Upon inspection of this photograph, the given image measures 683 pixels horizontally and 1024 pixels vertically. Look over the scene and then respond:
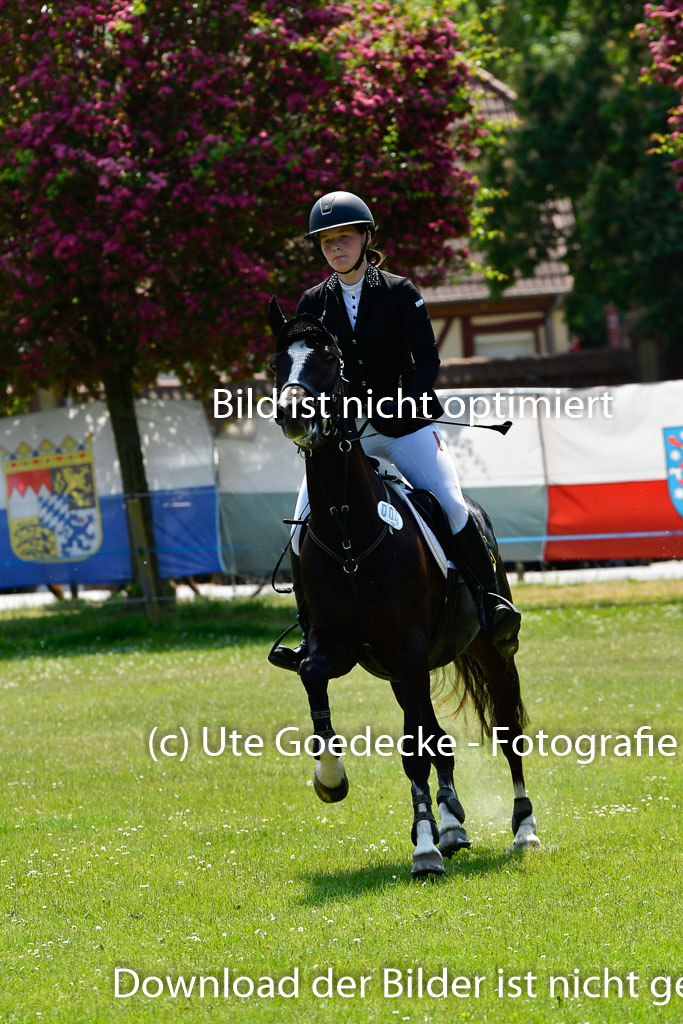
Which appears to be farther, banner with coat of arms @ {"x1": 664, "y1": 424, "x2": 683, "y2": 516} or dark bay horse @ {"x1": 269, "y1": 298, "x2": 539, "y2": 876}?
banner with coat of arms @ {"x1": 664, "y1": 424, "x2": 683, "y2": 516}

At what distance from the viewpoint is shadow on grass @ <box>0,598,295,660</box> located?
61.4ft

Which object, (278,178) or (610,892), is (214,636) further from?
(610,892)

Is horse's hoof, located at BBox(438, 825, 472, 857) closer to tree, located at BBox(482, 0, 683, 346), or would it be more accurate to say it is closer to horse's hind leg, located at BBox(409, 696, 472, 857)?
horse's hind leg, located at BBox(409, 696, 472, 857)

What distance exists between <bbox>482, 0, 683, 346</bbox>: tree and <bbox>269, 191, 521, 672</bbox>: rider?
81.8 ft

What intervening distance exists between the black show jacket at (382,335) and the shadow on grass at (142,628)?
36.5 feet

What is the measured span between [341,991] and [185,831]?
3281 mm

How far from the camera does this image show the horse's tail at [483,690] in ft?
27.9

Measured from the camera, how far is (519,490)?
2041cm

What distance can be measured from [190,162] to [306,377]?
39.5 ft

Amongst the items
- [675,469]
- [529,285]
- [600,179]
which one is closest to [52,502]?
[675,469]

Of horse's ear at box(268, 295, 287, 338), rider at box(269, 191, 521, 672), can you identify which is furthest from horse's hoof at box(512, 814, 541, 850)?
horse's ear at box(268, 295, 287, 338)

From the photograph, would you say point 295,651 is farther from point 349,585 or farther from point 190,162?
point 190,162

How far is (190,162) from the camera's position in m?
17.8

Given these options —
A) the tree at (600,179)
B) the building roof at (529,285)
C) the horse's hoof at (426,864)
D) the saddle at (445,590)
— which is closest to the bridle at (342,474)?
the saddle at (445,590)
